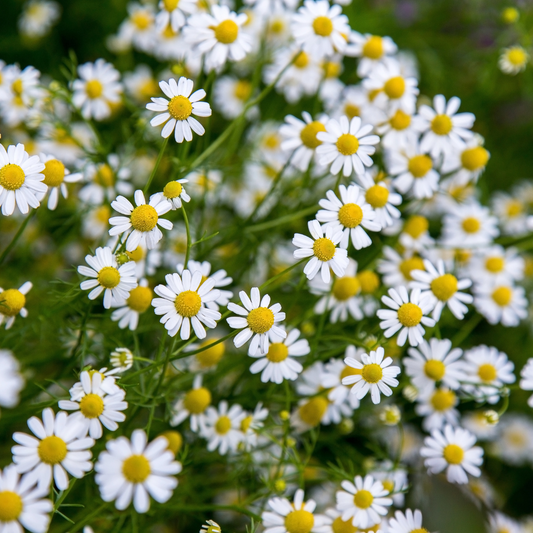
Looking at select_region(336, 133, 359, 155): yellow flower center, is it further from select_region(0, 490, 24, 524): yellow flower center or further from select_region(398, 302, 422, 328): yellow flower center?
select_region(0, 490, 24, 524): yellow flower center

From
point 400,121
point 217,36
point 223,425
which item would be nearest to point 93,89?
point 217,36

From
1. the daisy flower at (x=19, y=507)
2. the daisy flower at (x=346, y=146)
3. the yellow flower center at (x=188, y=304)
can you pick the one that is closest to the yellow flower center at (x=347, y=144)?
the daisy flower at (x=346, y=146)

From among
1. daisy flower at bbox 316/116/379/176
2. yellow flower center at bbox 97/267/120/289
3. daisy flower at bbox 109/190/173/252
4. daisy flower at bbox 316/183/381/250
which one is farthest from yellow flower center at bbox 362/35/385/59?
yellow flower center at bbox 97/267/120/289

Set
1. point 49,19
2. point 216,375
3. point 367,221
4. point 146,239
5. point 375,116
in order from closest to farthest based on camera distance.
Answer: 1. point 146,239
2. point 367,221
3. point 216,375
4. point 375,116
5. point 49,19

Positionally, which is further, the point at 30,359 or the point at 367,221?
the point at 30,359

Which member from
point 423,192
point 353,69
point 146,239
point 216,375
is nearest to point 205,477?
point 216,375

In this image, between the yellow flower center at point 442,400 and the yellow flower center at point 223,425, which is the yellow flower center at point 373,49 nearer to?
the yellow flower center at point 442,400

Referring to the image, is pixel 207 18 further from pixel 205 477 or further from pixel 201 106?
pixel 205 477

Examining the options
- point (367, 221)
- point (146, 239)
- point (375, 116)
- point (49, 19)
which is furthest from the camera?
point (49, 19)
